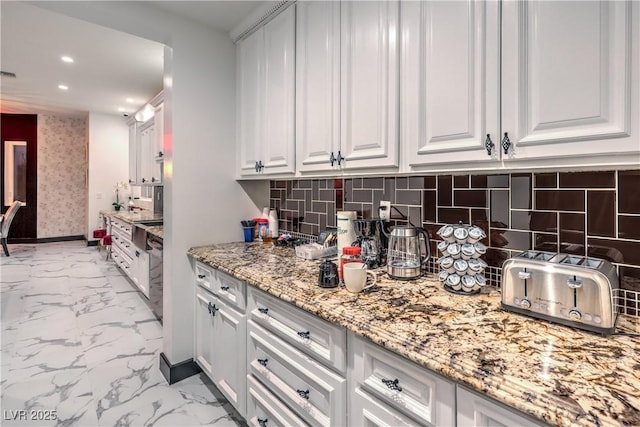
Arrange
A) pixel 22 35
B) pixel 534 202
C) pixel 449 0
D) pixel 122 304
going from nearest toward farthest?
1. pixel 449 0
2. pixel 534 202
3. pixel 22 35
4. pixel 122 304

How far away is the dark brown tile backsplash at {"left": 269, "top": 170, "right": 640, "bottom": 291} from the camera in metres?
1.12

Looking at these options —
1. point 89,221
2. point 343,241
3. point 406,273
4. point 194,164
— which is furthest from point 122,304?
point 89,221

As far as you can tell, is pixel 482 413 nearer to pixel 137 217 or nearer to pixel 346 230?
pixel 346 230

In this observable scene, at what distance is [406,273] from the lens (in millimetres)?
1490

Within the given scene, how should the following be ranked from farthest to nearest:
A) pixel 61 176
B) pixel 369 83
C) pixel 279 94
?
pixel 61 176
pixel 279 94
pixel 369 83

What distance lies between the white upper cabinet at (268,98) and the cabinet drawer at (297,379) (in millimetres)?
979

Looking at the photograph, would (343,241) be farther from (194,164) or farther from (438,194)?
(194,164)

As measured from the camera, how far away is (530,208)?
4.37 feet

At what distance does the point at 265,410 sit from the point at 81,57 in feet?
14.4

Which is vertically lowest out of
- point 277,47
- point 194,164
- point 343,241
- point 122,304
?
point 122,304

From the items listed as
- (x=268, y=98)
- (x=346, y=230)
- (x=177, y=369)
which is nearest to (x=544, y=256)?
(x=346, y=230)

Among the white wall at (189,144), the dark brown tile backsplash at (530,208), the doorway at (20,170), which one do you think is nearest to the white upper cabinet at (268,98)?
the white wall at (189,144)

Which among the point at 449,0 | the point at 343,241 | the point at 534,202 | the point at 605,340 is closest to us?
the point at 605,340

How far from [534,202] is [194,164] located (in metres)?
2.00
